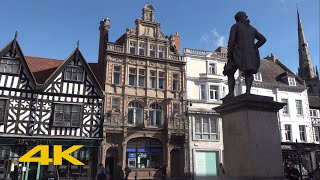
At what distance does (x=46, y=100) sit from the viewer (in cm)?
2355

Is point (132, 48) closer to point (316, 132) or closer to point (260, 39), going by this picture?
point (260, 39)

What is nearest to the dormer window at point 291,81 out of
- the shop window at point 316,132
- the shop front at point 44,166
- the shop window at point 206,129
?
the shop window at point 316,132

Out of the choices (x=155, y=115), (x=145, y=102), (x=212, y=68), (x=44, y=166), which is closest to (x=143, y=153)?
(x=155, y=115)

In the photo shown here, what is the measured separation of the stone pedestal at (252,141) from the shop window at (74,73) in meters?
19.7

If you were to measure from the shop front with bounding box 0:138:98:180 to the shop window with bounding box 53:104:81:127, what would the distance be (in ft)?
4.64

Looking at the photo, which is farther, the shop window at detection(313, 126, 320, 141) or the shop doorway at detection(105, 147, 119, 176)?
the shop window at detection(313, 126, 320, 141)

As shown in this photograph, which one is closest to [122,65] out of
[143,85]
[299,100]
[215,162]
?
[143,85]

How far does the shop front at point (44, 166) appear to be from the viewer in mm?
21422

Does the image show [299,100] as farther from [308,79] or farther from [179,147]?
[308,79]

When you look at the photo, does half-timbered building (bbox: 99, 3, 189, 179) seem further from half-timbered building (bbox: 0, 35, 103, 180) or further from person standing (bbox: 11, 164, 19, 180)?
person standing (bbox: 11, 164, 19, 180)

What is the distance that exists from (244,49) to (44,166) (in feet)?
64.5

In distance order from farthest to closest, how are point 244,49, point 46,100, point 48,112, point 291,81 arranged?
point 291,81 → point 46,100 → point 48,112 → point 244,49

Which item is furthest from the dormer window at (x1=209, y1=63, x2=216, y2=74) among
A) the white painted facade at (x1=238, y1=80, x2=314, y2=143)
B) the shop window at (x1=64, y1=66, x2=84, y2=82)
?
the shop window at (x1=64, y1=66, x2=84, y2=82)

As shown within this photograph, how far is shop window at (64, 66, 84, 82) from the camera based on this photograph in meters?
24.7
